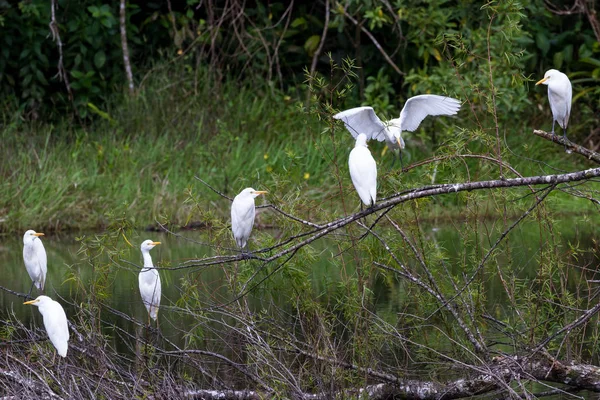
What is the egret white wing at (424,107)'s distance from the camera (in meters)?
4.74

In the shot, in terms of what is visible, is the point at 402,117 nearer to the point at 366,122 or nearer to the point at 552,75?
the point at 366,122

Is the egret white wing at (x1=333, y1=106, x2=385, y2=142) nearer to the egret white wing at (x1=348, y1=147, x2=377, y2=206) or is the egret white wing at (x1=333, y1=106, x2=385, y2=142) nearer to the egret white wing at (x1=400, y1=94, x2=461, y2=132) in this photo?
the egret white wing at (x1=400, y1=94, x2=461, y2=132)

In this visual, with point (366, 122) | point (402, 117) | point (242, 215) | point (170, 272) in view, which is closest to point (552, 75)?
point (402, 117)

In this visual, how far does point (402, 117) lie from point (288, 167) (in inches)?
25.0

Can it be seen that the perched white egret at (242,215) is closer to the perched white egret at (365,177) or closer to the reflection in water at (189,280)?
the reflection in water at (189,280)

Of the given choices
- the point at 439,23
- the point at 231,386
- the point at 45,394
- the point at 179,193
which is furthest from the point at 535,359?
the point at 439,23

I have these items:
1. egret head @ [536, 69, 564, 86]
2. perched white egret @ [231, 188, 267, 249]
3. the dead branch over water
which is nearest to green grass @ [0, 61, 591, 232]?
egret head @ [536, 69, 564, 86]

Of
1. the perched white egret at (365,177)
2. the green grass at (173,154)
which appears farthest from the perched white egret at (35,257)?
the green grass at (173,154)

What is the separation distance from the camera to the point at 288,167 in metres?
5.02

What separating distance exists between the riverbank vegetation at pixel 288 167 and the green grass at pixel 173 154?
1.0 inches

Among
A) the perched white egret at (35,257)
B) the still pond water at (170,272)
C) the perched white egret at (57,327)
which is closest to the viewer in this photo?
the perched white egret at (57,327)

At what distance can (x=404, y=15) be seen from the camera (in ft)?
32.5

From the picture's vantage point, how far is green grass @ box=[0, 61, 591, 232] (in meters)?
8.74

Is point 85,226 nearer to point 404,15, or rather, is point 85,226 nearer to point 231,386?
point 404,15
